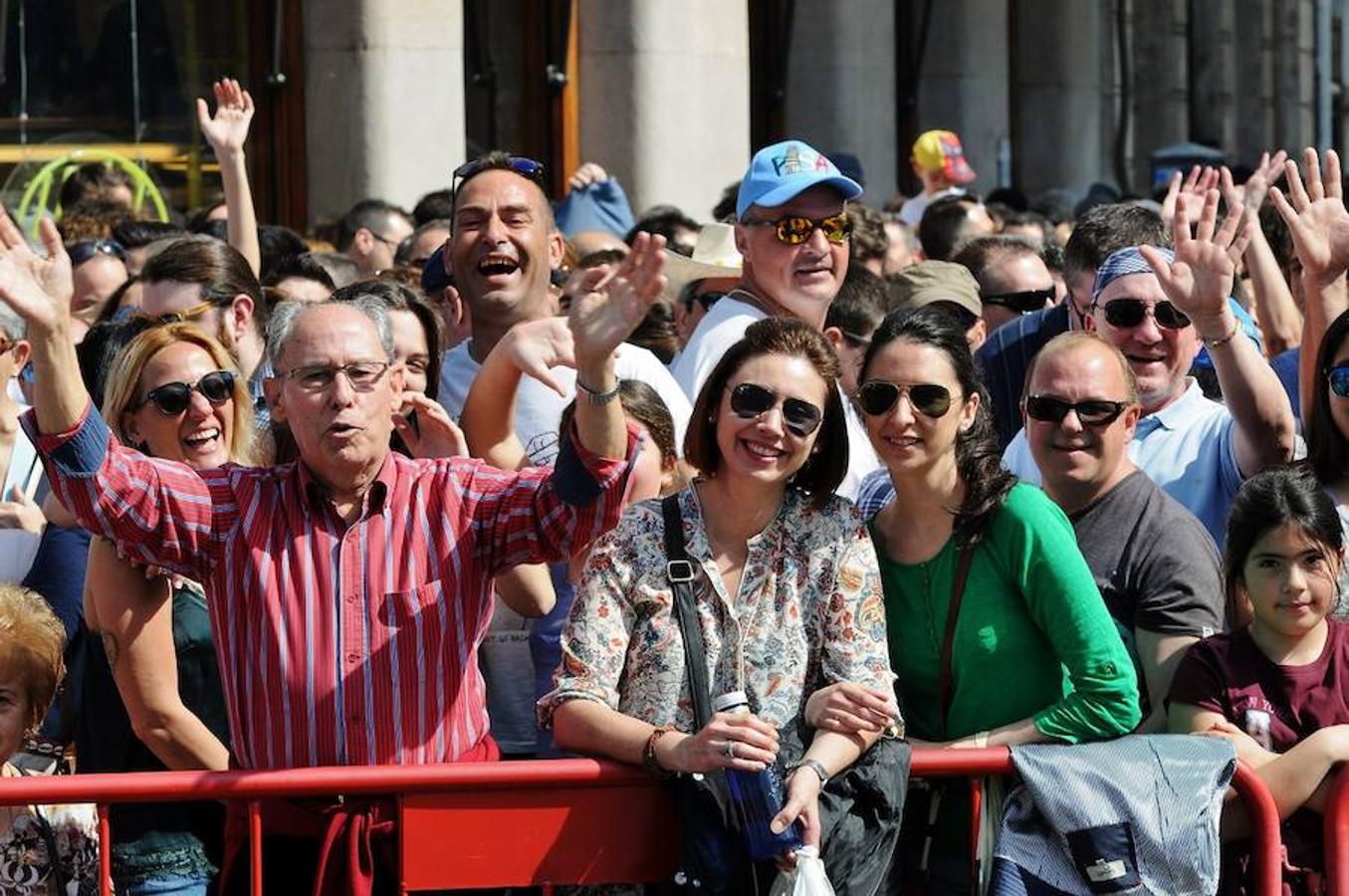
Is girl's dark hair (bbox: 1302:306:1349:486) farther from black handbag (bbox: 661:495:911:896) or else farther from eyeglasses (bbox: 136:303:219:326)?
eyeglasses (bbox: 136:303:219:326)

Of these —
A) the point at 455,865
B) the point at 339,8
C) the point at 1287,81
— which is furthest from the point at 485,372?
the point at 1287,81

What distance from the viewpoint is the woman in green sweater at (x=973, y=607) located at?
17.2 ft

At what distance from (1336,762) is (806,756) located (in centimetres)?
113

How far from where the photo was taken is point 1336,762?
525 cm

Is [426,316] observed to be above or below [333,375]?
above

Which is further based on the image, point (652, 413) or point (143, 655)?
point (652, 413)

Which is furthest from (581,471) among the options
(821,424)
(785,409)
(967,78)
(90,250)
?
(967,78)

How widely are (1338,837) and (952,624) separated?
2.97 feet

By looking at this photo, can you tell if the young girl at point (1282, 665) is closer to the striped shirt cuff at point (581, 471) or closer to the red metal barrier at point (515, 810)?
the red metal barrier at point (515, 810)

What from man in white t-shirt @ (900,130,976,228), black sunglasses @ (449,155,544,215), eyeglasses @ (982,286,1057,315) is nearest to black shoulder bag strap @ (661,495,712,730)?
black sunglasses @ (449,155,544,215)

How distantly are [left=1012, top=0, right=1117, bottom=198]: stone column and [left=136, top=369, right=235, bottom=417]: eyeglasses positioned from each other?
19.3 metres

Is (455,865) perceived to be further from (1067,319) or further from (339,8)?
(339,8)

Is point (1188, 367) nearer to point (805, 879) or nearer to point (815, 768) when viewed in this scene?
point (815, 768)

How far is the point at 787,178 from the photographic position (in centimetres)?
710
